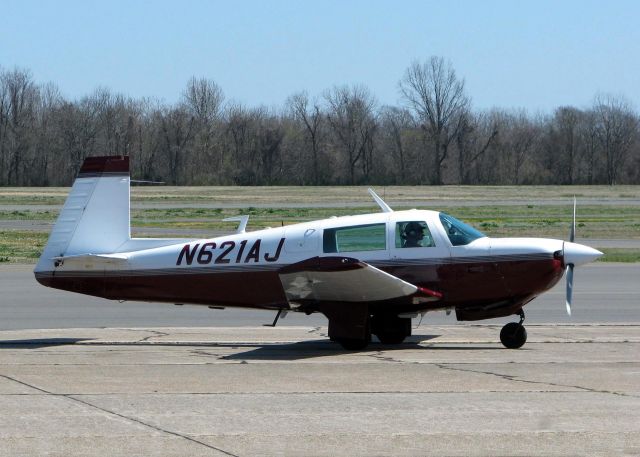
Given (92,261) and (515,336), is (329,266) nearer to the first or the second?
(515,336)

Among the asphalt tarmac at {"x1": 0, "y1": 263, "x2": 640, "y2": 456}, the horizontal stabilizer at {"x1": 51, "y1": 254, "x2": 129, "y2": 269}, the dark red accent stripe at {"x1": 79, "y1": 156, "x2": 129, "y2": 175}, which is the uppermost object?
the dark red accent stripe at {"x1": 79, "y1": 156, "x2": 129, "y2": 175}

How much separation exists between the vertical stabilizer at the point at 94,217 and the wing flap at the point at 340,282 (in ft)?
8.52

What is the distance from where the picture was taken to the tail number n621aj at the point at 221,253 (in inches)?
556

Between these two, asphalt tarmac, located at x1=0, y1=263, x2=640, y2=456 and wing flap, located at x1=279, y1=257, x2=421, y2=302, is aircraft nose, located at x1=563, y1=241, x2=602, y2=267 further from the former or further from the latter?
wing flap, located at x1=279, y1=257, x2=421, y2=302

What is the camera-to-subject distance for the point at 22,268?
2688 centimetres

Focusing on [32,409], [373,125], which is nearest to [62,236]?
[32,409]

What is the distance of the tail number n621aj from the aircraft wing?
70 cm

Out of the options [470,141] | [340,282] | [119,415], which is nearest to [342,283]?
[340,282]

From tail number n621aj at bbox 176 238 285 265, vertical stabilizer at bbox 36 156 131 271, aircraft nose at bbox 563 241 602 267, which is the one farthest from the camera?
vertical stabilizer at bbox 36 156 131 271

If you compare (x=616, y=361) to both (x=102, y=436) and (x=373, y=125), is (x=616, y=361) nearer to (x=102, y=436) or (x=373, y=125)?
(x=102, y=436)

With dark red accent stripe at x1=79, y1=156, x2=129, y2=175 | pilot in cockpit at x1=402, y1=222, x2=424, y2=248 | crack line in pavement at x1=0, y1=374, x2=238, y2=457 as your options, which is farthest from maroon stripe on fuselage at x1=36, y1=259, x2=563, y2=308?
crack line in pavement at x1=0, y1=374, x2=238, y2=457

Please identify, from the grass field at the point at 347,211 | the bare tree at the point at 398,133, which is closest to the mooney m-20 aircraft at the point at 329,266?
the grass field at the point at 347,211

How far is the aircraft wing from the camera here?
12.9 m

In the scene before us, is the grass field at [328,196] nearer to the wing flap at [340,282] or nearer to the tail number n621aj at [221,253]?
the tail number n621aj at [221,253]
